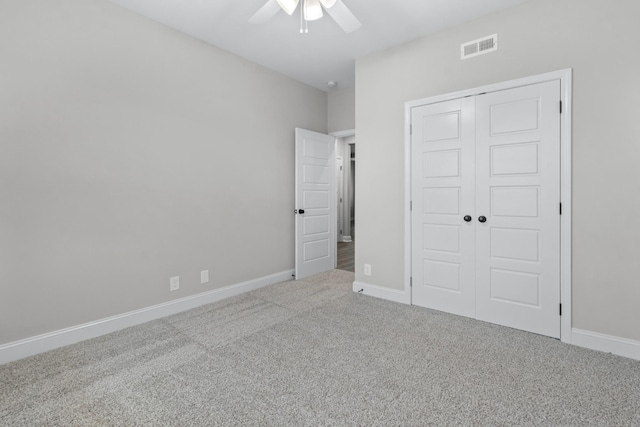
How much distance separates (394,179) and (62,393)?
10.4 ft

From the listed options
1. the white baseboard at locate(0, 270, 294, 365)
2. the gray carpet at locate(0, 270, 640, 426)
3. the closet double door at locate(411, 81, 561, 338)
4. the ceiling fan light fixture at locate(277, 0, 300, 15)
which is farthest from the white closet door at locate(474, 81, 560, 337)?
the white baseboard at locate(0, 270, 294, 365)

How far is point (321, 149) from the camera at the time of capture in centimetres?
474

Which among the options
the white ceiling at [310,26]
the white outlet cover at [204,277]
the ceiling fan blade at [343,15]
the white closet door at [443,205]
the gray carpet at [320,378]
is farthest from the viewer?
the white outlet cover at [204,277]

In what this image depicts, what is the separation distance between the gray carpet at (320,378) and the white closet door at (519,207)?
0.24 m

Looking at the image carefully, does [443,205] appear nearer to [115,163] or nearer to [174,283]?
[174,283]

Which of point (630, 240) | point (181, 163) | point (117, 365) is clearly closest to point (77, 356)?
point (117, 365)

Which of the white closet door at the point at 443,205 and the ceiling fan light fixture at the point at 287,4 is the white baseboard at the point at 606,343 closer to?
the white closet door at the point at 443,205

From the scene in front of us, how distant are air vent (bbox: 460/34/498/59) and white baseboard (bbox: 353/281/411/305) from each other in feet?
8.00

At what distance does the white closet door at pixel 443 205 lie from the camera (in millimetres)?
3014

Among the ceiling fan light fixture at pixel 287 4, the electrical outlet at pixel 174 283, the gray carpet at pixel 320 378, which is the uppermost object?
the ceiling fan light fixture at pixel 287 4

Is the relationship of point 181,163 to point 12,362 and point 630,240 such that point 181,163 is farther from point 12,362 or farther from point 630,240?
point 630,240

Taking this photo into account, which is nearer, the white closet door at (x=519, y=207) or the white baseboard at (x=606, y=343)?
the white baseboard at (x=606, y=343)

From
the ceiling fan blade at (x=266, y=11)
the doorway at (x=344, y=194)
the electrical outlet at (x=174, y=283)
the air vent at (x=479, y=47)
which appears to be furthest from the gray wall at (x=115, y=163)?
the doorway at (x=344, y=194)

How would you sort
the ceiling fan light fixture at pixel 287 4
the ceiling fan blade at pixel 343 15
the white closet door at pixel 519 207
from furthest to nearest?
the white closet door at pixel 519 207 → the ceiling fan blade at pixel 343 15 → the ceiling fan light fixture at pixel 287 4
